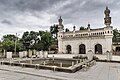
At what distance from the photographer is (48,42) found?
5228cm

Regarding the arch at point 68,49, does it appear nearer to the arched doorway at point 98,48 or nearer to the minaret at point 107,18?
the arched doorway at point 98,48

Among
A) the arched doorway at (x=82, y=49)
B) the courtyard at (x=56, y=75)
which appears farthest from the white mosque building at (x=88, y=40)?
the courtyard at (x=56, y=75)

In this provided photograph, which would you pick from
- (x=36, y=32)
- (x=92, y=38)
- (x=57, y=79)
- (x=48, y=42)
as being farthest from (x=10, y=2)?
(x=36, y=32)

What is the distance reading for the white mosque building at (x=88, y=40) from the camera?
4184 centimetres

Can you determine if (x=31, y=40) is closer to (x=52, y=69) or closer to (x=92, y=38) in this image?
(x=92, y=38)

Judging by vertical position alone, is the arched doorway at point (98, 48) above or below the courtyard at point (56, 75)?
above

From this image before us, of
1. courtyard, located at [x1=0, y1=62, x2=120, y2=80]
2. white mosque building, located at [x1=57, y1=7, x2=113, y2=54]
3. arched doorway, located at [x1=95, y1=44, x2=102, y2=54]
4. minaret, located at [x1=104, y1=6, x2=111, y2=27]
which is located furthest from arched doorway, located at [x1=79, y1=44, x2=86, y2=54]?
courtyard, located at [x1=0, y1=62, x2=120, y2=80]

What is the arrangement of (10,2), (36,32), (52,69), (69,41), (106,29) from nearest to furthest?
(52,69)
(10,2)
(106,29)
(69,41)
(36,32)

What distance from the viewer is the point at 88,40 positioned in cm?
4494

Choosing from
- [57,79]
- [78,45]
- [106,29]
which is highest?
[106,29]

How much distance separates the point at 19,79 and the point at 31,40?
51.0 meters

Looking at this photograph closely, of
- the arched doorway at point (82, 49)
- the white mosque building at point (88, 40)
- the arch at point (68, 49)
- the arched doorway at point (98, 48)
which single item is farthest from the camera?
the arch at point (68, 49)

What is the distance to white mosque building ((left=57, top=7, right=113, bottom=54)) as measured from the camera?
137 ft

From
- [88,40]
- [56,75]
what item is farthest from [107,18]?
[56,75]
